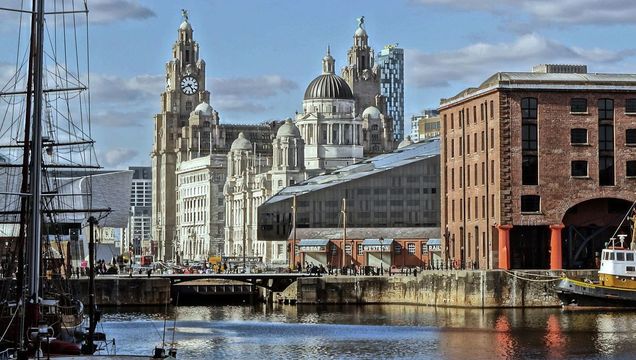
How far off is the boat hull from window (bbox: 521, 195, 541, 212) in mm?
13920

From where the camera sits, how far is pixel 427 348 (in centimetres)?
9319

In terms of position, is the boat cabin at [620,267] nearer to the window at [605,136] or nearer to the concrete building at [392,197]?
the window at [605,136]

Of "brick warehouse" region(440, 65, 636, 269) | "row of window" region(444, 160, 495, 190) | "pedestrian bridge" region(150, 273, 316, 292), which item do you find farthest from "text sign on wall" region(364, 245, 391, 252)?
"brick warehouse" region(440, 65, 636, 269)

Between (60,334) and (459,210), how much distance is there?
70.7 meters

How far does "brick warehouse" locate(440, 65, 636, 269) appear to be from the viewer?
13250 centimetres

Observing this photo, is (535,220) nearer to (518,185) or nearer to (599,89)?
(518,185)

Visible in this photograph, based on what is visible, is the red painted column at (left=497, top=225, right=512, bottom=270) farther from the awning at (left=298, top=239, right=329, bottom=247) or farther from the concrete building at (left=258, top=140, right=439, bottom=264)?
the awning at (left=298, top=239, right=329, bottom=247)

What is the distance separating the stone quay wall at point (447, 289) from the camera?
123062 millimetres

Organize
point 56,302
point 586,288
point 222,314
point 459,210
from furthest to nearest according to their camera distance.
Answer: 1. point 459,210
2. point 222,314
3. point 586,288
4. point 56,302

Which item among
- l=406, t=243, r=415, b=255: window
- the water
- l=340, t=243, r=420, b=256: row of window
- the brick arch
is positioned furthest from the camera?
l=406, t=243, r=415, b=255: window

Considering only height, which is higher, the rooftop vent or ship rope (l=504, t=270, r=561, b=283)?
the rooftop vent

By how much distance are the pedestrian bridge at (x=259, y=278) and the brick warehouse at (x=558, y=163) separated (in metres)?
19.9

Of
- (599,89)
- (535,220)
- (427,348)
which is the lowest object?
(427,348)

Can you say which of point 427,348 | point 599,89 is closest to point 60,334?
point 427,348
